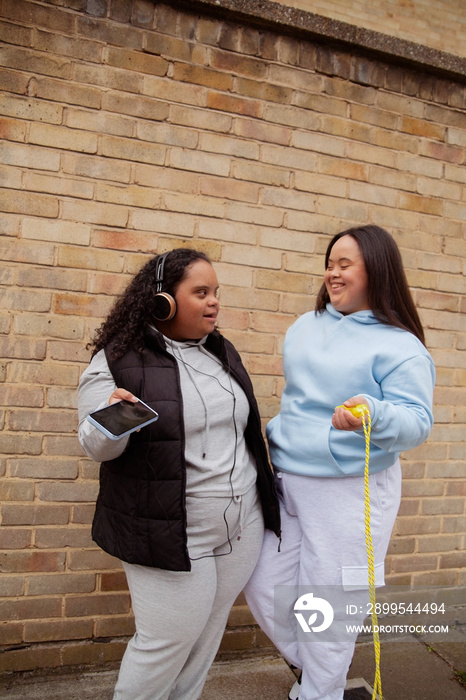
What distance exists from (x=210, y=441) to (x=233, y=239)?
1366 mm

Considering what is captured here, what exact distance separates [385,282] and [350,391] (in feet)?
1.48

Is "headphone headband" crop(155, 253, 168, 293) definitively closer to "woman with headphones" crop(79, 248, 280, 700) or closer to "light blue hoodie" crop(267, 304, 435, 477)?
"woman with headphones" crop(79, 248, 280, 700)

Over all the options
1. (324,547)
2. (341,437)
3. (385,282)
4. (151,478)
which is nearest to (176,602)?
(151,478)

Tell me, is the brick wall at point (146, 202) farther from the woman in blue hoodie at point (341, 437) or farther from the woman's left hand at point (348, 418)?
the woman's left hand at point (348, 418)

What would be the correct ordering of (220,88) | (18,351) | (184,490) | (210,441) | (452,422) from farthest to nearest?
(452,422) < (220,88) < (18,351) < (210,441) < (184,490)

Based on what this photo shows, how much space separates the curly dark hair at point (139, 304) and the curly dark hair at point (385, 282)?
2.14ft

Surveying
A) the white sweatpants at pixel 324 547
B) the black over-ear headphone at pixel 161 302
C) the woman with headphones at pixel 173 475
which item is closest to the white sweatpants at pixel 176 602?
the woman with headphones at pixel 173 475

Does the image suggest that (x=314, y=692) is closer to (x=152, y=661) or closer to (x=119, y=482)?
(x=152, y=661)

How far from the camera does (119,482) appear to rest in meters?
1.97

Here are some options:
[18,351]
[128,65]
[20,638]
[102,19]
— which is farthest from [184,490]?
[102,19]

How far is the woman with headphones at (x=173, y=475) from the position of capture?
6.19ft

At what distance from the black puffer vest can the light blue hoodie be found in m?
0.55

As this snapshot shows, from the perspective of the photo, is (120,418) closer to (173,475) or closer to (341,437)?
(173,475)

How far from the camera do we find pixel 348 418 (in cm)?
174
